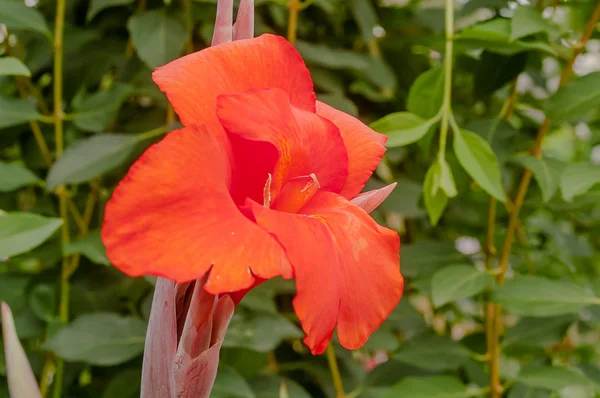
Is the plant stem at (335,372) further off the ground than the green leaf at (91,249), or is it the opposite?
the green leaf at (91,249)

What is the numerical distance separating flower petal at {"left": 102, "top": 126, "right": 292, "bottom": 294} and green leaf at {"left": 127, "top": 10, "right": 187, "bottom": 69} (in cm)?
39

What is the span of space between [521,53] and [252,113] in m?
0.47

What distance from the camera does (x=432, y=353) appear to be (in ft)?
2.25

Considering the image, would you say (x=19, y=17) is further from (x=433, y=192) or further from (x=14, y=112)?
(x=433, y=192)

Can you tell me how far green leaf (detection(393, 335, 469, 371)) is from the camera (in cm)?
68

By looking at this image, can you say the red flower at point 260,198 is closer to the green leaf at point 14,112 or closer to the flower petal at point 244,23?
the flower petal at point 244,23

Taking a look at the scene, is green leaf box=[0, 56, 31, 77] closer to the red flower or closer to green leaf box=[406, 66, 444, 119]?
the red flower

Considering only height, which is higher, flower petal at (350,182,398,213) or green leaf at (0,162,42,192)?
flower petal at (350,182,398,213)

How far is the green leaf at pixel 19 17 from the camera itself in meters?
0.59

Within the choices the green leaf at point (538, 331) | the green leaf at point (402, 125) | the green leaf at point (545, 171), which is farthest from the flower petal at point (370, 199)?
the green leaf at point (538, 331)

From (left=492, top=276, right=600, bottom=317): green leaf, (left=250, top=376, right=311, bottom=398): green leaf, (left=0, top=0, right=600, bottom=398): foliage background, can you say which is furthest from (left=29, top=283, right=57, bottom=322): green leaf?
(left=492, top=276, right=600, bottom=317): green leaf

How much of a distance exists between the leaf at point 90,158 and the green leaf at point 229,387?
0.23 meters

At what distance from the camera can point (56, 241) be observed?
67 cm

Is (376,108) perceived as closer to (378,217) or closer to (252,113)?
(378,217)
